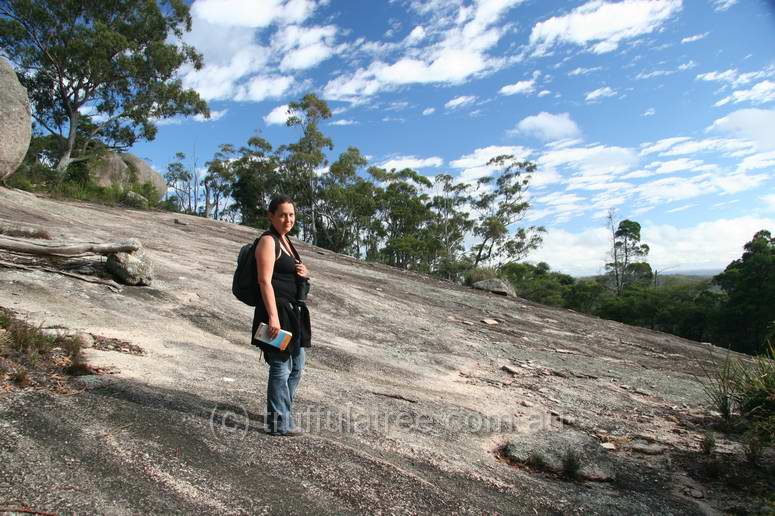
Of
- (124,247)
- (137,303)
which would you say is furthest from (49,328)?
(124,247)

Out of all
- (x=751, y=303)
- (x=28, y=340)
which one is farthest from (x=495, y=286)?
(x=751, y=303)

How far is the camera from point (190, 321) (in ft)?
18.5

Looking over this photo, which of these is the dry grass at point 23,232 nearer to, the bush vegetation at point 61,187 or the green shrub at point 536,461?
the green shrub at point 536,461

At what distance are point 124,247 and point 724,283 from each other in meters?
29.4

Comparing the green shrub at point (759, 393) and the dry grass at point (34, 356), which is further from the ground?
the green shrub at point (759, 393)

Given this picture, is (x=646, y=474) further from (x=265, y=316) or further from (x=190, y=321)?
(x=190, y=321)

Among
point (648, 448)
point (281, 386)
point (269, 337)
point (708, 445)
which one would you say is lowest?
point (648, 448)

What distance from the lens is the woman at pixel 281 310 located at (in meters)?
2.83

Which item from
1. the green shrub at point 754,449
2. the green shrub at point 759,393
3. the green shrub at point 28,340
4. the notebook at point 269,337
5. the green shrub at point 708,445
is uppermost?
the notebook at point 269,337

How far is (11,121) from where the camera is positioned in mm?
10148

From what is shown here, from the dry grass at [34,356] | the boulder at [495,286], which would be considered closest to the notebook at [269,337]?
the dry grass at [34,356]

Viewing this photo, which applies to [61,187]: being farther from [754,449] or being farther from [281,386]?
[754,449]

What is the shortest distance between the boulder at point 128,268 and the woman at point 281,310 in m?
3.94

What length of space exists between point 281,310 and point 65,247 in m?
4.44
